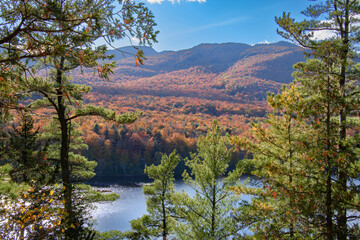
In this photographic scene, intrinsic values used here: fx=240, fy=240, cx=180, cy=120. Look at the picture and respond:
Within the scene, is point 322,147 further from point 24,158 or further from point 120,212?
point 120,212

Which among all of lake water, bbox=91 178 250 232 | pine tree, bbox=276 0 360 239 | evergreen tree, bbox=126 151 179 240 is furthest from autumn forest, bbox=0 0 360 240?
lake water, bbox=91 178 250 232

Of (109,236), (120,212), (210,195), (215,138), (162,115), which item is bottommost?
(120,212)

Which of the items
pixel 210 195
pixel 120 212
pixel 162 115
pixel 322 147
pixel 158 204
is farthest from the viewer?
pixel 162 115

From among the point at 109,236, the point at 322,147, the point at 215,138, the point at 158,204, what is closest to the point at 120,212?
the point at 158,204

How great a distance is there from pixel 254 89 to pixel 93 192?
169 m

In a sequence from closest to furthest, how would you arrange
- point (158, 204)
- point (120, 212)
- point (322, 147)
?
1. point (322, 147)
2. point (158, 204)
3. point (120, 212)

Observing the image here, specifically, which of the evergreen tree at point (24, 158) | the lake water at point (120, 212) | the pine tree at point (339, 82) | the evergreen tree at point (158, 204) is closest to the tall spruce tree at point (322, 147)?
the pine tree at point (339, 82)

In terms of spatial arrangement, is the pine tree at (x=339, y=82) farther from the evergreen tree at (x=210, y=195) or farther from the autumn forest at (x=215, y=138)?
the evergreen tree at (x=210, y=195)

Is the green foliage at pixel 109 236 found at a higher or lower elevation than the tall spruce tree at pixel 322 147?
lower

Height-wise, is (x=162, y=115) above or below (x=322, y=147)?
below

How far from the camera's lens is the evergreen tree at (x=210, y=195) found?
336 inches

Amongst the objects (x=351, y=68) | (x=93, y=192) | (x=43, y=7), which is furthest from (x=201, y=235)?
(x=43, y=7)

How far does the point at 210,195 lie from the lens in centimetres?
874

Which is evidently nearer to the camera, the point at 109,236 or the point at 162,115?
the point at 109,236
